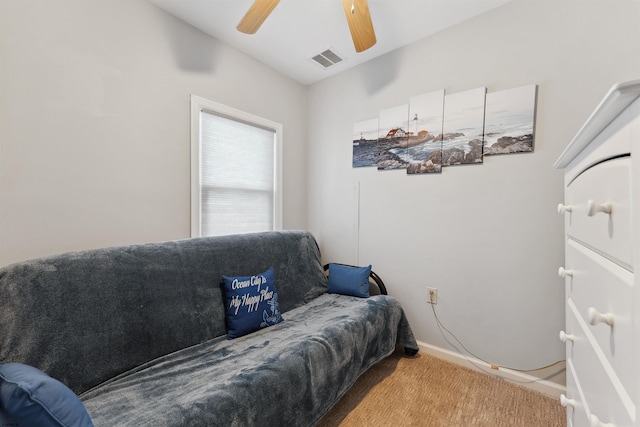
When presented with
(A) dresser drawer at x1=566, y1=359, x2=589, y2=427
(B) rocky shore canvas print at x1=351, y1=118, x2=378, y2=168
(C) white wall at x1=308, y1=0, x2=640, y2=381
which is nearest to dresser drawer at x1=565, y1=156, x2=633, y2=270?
(A) dresser drawer at x1=566, y1=359, x2=589, y2=427

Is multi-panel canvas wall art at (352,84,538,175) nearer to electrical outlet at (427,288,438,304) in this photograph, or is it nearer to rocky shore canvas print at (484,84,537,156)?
rocky shore canvas print at (484,84,537,156)

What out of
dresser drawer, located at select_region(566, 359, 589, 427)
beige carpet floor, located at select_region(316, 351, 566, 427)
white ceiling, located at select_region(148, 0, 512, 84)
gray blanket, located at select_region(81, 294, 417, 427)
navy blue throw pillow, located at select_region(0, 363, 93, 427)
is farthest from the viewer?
white ceiling, located at select_region(148, 0, 512, 84)

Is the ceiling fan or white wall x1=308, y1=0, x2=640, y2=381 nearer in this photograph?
the ceiling fan

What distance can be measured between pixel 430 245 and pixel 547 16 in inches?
68.3

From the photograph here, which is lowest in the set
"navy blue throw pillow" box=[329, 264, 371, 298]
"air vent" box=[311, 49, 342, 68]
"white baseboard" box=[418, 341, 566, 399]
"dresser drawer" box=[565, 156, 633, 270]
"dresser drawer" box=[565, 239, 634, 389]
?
"white baseboard" box=[418, 341, 566, 399]

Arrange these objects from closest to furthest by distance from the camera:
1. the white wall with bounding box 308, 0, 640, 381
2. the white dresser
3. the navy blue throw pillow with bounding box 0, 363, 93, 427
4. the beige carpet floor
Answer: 1. the white dresser
2. the navy blue throw pillow with bounding box 0, 363, 93, 427
3. the beige carpet floor
4. the white wall with bounding box 308, 0, 640, 381

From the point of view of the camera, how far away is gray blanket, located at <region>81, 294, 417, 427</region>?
0.97 m

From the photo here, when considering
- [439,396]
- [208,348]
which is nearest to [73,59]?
[208,348]

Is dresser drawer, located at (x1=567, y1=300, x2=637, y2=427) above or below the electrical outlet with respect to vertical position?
above

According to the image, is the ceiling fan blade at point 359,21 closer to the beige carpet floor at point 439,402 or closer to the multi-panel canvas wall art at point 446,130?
the multi-panel canvas wall art at point 446,130

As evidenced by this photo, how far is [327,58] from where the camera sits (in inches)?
98.9

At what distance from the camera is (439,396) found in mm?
1670

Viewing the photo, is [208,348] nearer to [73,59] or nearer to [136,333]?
[136,333]

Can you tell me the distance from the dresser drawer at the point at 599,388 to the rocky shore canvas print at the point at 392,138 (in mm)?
1652
